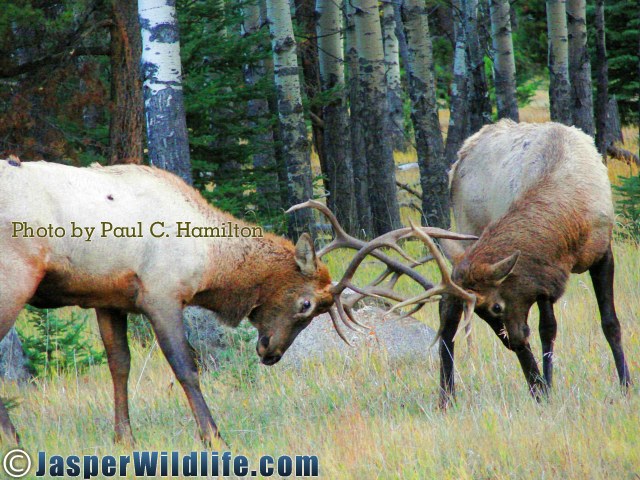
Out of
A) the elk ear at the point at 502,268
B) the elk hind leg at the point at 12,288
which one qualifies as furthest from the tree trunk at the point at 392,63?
the elk hind leg at the point at 12,288

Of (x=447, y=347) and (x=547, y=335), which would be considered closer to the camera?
(x=547, y=335)

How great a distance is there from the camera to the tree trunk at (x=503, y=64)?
1276 centimetres

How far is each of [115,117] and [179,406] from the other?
4.17 metres

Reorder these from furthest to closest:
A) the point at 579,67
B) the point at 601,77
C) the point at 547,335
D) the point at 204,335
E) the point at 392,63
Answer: the point at 392,63
the point at 601,77
the point at 579,67
the point at 204,335
the point at 547,335

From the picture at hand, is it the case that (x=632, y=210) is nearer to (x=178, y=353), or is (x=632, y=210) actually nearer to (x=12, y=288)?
(x=178, y=353)

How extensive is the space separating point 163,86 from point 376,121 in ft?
16.2

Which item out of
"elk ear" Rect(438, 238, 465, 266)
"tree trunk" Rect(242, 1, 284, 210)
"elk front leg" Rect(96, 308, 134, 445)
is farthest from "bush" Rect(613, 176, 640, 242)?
"elk front leg" Rect(96, 308, 134, 445)

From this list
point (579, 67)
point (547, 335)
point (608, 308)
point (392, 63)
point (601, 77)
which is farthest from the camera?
point (392, 63)

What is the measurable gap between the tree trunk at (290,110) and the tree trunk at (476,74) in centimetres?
257

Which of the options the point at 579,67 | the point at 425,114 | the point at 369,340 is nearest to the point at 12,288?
the point at 369,340

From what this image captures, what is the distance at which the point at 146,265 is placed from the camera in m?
5.26

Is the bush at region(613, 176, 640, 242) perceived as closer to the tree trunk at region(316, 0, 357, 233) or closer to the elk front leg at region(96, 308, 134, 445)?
the tree trunk at region(316, 0, 357, 233)

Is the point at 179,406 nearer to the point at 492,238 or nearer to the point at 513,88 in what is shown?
the point at 492,238

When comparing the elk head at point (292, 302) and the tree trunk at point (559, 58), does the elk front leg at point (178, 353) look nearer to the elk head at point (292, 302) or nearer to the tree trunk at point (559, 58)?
the elk head at point (292, 302)
